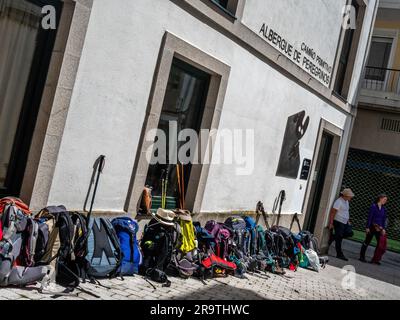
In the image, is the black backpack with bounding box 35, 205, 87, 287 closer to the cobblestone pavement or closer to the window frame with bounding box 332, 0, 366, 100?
the cobblestone pavement

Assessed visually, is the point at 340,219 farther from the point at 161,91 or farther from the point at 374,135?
the point at 161,91

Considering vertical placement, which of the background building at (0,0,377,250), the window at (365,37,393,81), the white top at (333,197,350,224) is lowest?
the white top at (333,197,350,224)

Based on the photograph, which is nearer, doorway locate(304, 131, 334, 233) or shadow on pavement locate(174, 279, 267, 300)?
shadow on pavement locate(174, 279, 267, 300)

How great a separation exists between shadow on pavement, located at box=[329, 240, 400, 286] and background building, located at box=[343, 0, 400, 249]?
1.84 metres

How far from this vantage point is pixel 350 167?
57.0ft

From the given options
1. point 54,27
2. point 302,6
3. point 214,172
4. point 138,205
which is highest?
point 302,6

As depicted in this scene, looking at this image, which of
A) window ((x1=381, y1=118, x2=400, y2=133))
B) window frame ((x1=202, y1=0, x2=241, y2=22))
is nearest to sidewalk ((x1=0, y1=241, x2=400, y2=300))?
window frame ((x1=202, y1=0, x2=241, y2=22))

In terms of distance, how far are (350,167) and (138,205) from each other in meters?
12.8

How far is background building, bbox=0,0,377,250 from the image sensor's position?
497 cm

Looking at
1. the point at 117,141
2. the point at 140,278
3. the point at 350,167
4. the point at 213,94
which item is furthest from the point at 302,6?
the point at 350,167

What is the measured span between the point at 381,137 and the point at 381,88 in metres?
1.89

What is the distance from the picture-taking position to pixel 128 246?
562 centimetres

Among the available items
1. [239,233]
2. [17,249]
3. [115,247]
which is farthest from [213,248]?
[17,249]
